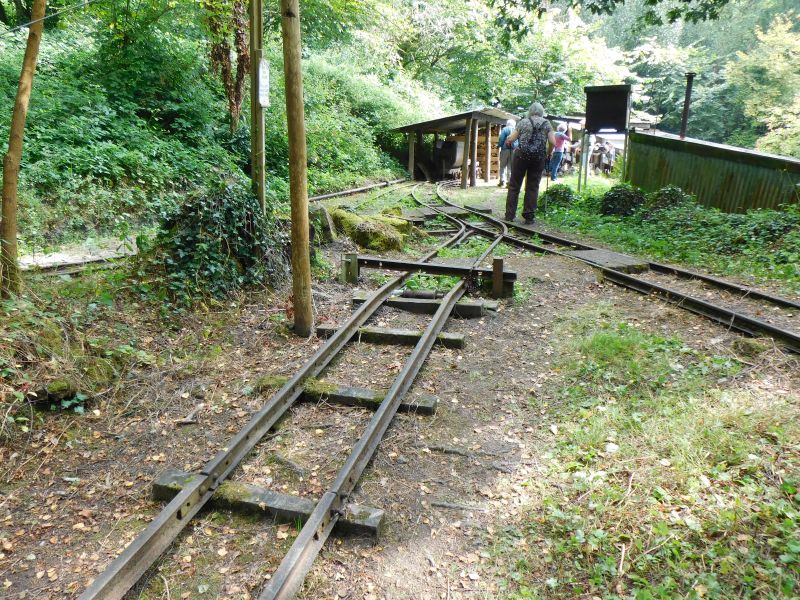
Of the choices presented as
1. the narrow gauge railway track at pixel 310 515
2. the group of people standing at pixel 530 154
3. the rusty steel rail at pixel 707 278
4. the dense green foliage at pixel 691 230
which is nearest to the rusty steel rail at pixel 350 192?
the group of people standing at pixel 530 154

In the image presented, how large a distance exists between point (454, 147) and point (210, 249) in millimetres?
19327

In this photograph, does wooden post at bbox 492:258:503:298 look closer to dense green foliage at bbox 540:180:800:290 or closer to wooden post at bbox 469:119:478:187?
dense green foliage at bbox 540:180:800:290

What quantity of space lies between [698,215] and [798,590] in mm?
10012

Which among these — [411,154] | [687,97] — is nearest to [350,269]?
[687,97]

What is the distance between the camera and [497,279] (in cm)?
686

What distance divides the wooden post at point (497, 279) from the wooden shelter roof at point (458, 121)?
1443 centimetres

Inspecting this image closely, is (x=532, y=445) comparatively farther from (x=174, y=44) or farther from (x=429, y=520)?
(x=174, y=44)

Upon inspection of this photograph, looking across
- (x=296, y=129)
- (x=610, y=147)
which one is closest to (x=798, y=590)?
(x=296, y=129)

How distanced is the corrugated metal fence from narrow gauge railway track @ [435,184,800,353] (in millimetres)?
4317

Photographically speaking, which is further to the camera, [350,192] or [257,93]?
[350,192]

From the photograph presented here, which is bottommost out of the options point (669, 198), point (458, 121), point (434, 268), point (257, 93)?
point (434, 268)

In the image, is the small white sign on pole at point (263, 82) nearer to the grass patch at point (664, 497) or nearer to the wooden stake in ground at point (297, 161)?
the wooden stake in ground at point (297, 161)

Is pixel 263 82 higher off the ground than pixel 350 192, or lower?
higher

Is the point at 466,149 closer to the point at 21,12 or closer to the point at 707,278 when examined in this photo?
the point at 21,12
